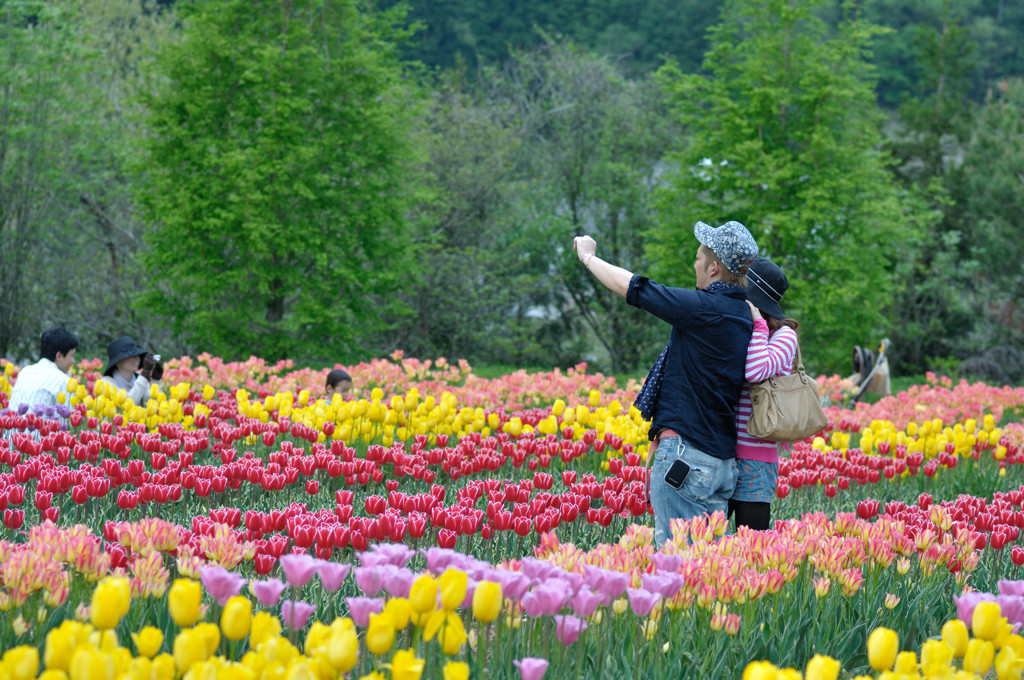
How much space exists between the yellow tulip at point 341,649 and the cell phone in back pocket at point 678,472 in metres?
2.32

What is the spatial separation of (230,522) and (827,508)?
441 centimetres

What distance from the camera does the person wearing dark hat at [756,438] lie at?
13.5 ft

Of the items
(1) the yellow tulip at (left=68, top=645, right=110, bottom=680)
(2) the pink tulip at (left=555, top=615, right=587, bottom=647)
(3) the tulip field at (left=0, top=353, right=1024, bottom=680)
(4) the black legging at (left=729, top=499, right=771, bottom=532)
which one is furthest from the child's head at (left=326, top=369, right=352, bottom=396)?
(1) the yellow tulip at (left=68, top=645, right=110, bottom=680)

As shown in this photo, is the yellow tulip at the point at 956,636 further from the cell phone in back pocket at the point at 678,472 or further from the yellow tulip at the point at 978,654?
the cell phone in back pocket at the point at 678,472

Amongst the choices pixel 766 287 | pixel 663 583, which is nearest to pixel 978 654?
pixel 663 583

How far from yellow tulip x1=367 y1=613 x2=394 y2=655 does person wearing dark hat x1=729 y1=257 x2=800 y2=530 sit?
2482 mm

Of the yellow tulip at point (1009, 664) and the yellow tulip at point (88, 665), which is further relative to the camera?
the yellow tulip at point (1009, 664)

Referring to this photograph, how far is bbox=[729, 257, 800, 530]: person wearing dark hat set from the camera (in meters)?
4.10

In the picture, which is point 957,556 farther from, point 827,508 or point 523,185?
point 523,185

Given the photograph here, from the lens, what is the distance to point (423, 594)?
2.13 metres

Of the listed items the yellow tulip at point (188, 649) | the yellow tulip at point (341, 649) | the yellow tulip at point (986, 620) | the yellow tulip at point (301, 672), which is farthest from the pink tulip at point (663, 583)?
the yellow tulip at point (188, 649)

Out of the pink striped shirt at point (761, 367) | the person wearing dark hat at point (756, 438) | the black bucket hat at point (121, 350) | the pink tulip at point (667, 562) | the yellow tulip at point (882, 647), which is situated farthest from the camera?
the black bucket hat at point (121, 350)

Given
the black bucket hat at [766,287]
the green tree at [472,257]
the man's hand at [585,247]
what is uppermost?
the man's hand at [585,247]

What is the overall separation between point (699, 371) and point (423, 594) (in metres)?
2.13
